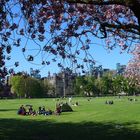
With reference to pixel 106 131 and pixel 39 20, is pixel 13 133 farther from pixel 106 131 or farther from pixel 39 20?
pixel 39 20

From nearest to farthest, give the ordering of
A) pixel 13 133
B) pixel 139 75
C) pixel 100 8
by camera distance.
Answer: pixel 100 8 → pixel 13 133 → pixel 139 75

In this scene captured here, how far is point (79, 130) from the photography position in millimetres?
33562

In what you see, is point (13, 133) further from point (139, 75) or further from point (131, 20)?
point (139, 75)

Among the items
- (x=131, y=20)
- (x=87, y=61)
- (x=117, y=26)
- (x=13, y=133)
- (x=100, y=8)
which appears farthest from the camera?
(x=13, y=133)

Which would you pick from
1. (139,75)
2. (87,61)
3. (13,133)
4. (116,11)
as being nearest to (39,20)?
(87,61)

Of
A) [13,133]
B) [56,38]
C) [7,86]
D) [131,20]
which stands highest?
[131,20]

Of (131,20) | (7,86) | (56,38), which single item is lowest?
(7,86)

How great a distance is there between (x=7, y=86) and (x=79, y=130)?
19.9 m

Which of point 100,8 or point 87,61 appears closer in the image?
point 87,61

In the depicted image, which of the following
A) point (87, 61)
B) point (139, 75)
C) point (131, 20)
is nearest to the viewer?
point (87, 61)

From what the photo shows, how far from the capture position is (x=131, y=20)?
17.9 metres

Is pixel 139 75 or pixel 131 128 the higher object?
pixel 139 75

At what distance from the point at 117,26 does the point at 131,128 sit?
2052 centimetres

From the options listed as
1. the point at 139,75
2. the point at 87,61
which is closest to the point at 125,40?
the point at 87,61
